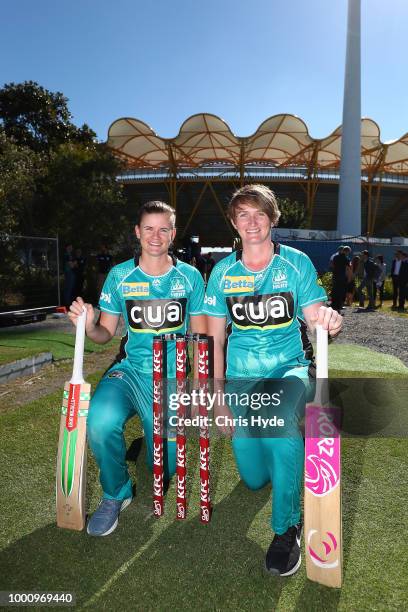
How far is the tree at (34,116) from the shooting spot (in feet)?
85.5

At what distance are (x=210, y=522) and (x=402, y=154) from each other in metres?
57.9

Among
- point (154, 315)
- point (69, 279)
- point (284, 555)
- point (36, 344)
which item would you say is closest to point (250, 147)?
point (69, 279)

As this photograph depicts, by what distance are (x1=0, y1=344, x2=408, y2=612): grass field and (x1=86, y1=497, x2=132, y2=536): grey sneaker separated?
5 cm

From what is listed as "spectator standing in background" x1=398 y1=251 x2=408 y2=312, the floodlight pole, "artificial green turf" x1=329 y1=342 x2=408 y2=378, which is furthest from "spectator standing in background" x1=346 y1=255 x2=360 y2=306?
the floodlight pole

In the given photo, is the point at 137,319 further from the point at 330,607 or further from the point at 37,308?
the point at 37,308

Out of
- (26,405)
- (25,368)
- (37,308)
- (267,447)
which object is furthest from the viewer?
(37,308)

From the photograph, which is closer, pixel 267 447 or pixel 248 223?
pixel 267 447

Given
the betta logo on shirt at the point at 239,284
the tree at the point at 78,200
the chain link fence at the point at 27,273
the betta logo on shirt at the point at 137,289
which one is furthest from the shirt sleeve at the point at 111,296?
the tree at the point at 78,200

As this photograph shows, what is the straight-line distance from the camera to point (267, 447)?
8.54ft

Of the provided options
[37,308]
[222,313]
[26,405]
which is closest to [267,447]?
[222,313]

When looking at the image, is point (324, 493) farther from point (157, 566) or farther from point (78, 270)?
point (78, 270)

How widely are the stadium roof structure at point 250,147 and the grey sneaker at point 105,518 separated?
50249mm

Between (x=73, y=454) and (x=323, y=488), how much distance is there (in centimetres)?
139

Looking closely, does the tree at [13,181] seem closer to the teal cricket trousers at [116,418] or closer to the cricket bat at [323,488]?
the teal cricket trousers at [116,418]
